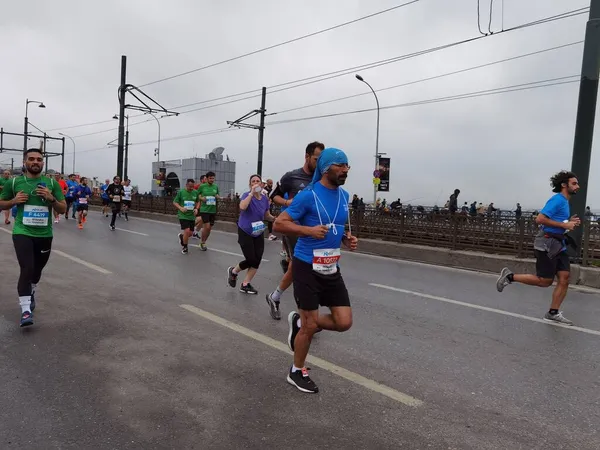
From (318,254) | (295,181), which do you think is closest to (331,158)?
(318,254)

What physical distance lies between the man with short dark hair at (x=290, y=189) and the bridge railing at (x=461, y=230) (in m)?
6.26

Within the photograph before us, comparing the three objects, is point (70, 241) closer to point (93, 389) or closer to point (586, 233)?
point (93, 389)

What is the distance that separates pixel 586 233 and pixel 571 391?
6.38m

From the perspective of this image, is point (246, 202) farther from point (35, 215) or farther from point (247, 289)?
point (35, 215)

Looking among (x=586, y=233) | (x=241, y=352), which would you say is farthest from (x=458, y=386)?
(x=586, y=233)

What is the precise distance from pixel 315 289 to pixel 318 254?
10.3 inches

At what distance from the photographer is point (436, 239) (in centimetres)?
1225

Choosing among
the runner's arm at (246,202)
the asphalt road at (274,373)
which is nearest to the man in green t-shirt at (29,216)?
the asphalt road at (274,373)

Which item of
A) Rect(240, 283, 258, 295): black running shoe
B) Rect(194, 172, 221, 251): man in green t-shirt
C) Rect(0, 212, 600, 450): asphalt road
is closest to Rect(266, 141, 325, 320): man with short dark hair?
Rect(0, 212, 600, 450): asphalt road

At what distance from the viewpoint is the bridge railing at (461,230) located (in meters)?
10.2

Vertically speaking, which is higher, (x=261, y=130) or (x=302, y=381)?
(x=261, y=130)

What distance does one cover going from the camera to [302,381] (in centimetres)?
367

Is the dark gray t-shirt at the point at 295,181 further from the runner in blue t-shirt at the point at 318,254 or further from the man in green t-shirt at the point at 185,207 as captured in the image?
the man in green t-shirt at the point at 185,207

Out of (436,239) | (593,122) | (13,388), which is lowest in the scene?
(13,388)
